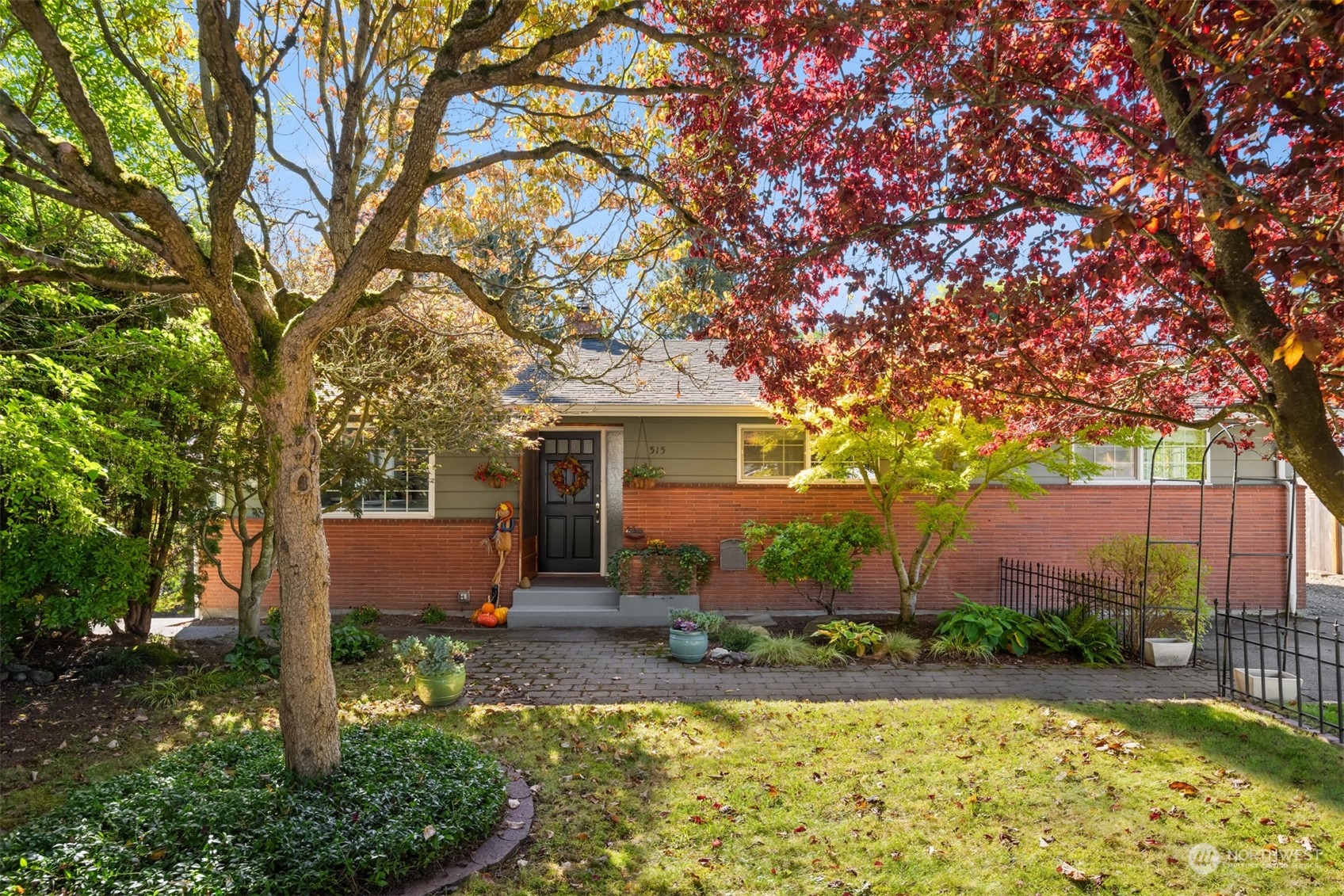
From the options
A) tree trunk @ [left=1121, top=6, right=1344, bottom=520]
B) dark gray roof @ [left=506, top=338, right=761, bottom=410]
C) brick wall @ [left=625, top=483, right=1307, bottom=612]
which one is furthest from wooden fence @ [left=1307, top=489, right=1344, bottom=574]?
tree trunk @ [left=1121, top=6, right=1344, bottom=520]

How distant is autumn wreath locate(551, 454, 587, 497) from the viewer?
1252 centimetres

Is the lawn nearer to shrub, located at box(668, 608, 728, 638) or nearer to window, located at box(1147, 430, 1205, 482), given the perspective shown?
shrub, located at box(668, 608, 728, 638)

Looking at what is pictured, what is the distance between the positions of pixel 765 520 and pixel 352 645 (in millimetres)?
6280

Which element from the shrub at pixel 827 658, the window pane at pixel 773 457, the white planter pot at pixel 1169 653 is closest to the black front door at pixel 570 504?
the window pane at pixel 773 457

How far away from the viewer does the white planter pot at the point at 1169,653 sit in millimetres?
8359

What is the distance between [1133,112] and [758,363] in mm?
2662

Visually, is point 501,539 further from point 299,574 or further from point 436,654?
point 299,574

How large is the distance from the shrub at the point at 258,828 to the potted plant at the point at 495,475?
6.39 meters

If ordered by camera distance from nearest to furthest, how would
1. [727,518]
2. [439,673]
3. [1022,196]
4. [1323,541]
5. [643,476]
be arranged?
[1022,196], [439,673], [643,476], [727,518], [1323,541]

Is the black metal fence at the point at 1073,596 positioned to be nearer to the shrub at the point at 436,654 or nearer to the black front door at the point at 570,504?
the black front door at the point at 570,504

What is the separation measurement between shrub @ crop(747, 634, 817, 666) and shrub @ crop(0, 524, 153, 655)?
22.3ft

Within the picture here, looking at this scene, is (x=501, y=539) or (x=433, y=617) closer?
(x=433, y=617)

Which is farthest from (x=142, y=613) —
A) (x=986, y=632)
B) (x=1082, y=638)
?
(x=1082, y=638)

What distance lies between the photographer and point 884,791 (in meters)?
4.87
